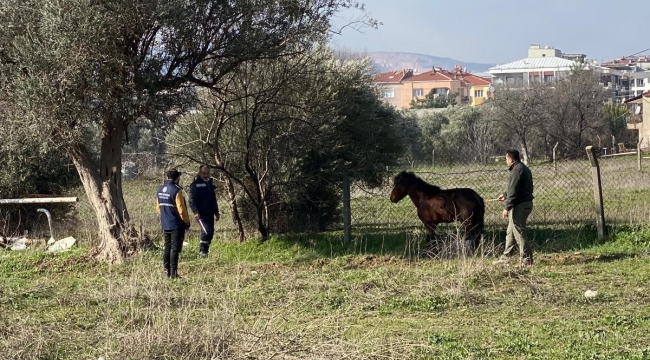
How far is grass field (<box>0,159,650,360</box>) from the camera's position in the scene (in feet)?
25.6

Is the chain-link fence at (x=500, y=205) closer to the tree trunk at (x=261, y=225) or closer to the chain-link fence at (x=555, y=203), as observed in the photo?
the chain-link fence at (x=555, y=203)

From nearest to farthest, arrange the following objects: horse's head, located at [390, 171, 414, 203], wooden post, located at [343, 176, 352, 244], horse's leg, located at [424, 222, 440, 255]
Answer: horse's leg, located at [424, 222, 440, 255]
horse's head, located at [390, 171, 414, 203]
wooden post, located at [343, 176, 352, 244]

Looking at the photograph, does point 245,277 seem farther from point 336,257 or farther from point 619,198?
point 619,198

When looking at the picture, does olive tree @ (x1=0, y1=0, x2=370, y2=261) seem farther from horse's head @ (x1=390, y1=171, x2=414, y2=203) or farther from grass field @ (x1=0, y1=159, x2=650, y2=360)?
horse's head @ (x1=390, y1=171, x2=414, y2=203)

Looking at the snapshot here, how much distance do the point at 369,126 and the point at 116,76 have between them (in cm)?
860

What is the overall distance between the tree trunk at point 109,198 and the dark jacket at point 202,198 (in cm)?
108

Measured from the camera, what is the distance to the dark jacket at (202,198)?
15.7 m

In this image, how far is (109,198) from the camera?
15695mm

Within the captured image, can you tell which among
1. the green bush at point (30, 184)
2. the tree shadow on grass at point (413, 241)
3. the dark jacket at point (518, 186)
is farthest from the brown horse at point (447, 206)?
the green bush at point (30, 184)

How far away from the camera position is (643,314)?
9.29 metres

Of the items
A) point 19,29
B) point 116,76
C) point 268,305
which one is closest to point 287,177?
point 116,76

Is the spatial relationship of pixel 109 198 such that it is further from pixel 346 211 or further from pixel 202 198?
pixel 346 211

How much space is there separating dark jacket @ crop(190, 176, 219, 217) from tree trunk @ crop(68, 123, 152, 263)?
42.5 inches

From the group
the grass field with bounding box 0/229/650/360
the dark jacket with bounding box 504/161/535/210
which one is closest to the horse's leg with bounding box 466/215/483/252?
the grass field with bounding box 0/229/650/360
